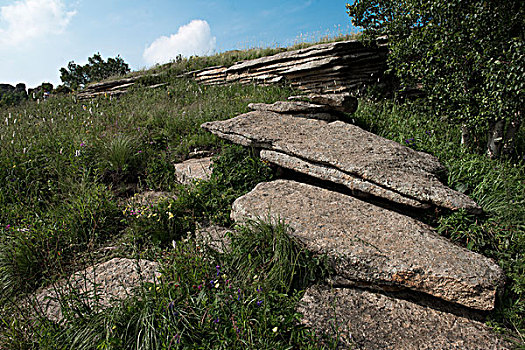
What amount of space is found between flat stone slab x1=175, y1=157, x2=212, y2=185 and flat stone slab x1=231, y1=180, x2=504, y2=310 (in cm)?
143

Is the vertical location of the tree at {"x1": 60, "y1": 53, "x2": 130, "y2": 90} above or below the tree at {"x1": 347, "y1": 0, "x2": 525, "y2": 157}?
above

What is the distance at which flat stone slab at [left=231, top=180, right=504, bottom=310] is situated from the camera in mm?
3189

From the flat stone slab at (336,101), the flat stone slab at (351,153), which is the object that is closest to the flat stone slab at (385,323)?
the flat stone slab at (351,153)

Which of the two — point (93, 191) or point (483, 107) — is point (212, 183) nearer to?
point (93, 191)

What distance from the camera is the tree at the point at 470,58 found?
5.70m

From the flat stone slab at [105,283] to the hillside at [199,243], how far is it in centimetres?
2

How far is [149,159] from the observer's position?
628 cm

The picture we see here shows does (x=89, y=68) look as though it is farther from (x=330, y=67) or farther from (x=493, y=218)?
(x=493, y=218)

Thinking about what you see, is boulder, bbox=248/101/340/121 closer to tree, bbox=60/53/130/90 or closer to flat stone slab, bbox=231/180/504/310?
flat stone slab, bbox=231/180/504/310

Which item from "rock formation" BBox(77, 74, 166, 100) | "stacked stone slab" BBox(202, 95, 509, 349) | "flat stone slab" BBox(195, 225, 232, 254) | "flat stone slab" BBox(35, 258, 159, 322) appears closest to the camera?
"stacked stone slab" BBox(202, 95, 509, 349)

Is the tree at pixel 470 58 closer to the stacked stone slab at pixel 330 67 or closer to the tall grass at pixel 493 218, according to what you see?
the tall grass at pixel 493 218

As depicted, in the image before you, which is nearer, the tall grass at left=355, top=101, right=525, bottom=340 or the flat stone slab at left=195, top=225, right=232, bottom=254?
the tall grass at left=355, top=101, right=525, bottom=340

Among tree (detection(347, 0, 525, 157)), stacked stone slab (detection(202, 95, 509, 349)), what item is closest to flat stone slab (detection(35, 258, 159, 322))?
stacked stone slab (detection(202, 95, 509, 349))

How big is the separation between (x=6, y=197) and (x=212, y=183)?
3579 mm
